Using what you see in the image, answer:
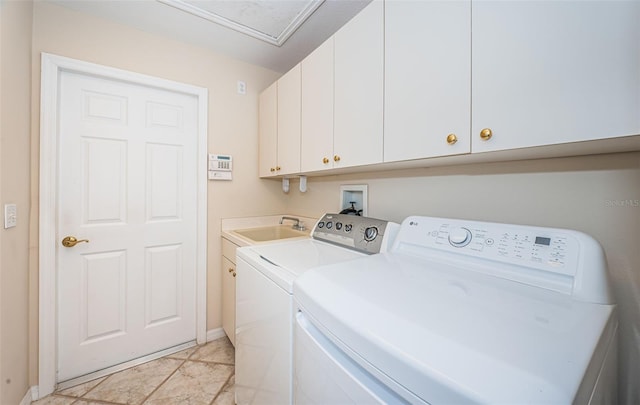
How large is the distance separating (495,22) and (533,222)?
72 cm

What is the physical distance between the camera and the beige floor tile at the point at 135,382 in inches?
59.0

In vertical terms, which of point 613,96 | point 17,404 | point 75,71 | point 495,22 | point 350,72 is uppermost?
point 75,71

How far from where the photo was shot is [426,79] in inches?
36.6

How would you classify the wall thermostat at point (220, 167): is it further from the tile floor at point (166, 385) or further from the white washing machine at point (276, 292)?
the tile floor at point (166, 385)

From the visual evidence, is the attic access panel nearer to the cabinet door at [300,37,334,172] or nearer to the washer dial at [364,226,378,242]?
the cabinet door at [300,37,334,172]

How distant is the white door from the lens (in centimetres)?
161

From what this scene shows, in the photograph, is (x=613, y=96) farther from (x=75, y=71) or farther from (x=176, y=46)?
(x=75, y=71)

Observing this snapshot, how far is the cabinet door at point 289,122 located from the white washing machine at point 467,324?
1028mm

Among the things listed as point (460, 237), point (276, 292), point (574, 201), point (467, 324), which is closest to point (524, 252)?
point (460, 237)

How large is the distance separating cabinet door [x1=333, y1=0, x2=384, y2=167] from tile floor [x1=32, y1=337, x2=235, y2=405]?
163cm

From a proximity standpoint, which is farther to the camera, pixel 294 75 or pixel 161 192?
pixel 161 192

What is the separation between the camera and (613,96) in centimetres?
57

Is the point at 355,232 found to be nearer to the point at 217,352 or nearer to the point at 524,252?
the point at 524,252

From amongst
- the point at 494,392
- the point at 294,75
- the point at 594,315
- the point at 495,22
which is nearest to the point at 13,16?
the point at 294,75
